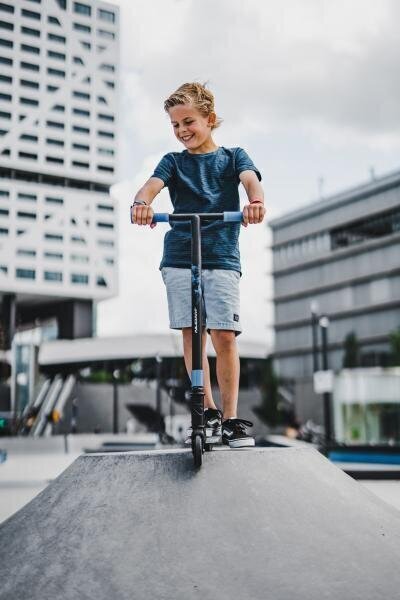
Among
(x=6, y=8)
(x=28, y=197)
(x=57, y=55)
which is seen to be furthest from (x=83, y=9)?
(x=6, y=8)

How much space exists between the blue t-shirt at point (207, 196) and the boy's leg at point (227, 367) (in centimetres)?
42

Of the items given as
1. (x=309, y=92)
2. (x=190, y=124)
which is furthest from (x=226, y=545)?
(x=309, y=92)

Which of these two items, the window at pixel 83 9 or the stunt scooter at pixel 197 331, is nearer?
the stunt scooter at pixel 197 331

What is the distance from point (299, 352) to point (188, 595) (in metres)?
72.2

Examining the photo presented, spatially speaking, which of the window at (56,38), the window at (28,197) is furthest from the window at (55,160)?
the window at (56,38)

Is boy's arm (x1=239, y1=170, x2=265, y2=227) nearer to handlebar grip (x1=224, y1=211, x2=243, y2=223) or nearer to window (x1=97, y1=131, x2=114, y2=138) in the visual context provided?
handlebar grip (x1=224, y1=211, x2=243, y2=223)

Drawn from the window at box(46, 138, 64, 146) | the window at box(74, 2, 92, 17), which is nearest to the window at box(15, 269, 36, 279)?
the window at box(46, 138, 64, 146)

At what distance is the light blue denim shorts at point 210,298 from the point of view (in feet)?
13.6

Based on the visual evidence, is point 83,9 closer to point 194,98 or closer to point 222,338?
point 194,98

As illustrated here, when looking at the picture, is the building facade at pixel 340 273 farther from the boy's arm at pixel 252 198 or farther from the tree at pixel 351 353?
the boy's arm at pixel 252 198

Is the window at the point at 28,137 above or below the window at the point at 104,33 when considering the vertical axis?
below

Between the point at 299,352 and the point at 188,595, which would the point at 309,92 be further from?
the point at 299,352

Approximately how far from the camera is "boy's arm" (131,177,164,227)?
3.95 m

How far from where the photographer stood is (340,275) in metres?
70.9
